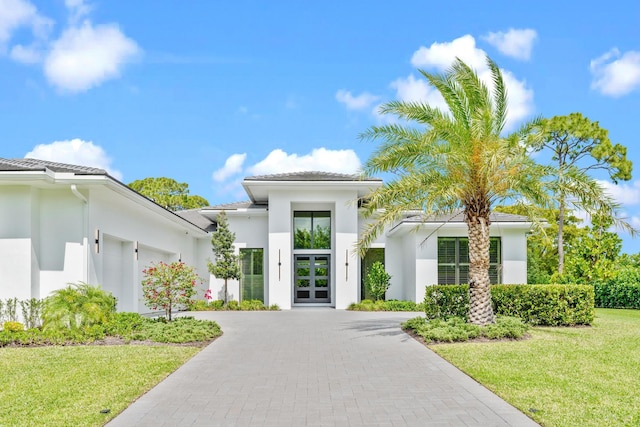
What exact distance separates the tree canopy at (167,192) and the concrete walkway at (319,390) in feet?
128

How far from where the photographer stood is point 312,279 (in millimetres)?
26453

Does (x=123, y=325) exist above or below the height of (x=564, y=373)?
above

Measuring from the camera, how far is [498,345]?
12.7 m

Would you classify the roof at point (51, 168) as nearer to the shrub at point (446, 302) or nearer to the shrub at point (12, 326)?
the shrub at point (12, 326)

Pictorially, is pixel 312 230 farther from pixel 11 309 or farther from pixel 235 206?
pixel 11 309

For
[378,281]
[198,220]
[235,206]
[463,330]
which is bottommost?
[463,330]

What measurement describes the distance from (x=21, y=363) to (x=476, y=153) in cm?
1061

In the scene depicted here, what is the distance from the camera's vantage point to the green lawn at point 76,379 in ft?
22.9

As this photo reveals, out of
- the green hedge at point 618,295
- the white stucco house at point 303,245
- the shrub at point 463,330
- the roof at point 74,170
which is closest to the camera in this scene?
the shrub at point 463,330

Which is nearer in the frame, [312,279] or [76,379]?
[76,379]

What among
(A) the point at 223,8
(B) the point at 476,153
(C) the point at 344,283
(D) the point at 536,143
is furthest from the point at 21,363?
(C) the point at 344,283

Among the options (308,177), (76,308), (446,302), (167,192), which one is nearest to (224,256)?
(308,177)

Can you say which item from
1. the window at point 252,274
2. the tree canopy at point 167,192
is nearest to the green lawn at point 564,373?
the window at point 252,274

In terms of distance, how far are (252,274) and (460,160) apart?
566 inches
